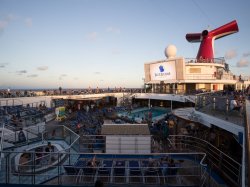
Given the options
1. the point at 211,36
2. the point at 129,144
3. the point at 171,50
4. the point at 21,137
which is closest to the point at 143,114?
the point at 171,50

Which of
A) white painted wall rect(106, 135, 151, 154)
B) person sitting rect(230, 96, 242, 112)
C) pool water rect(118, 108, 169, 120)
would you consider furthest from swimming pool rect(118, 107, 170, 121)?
person sitting rect(230, 96, 242, 112)

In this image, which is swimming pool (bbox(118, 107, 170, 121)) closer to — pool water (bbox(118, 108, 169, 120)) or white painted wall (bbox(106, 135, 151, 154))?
pool water (bbox(118, 108, 169, 120))

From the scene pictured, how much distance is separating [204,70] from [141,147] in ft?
70.0

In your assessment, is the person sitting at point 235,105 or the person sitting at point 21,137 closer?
the person sitting at point 235,105

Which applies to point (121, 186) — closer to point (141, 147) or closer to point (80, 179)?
point (80, 179)

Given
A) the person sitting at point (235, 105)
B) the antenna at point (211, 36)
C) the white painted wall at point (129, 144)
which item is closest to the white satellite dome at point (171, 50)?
the antenna at point (211, 36)

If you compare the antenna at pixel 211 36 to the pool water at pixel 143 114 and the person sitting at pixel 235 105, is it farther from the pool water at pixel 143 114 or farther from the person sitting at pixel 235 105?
the person sitting at pixel 235 105

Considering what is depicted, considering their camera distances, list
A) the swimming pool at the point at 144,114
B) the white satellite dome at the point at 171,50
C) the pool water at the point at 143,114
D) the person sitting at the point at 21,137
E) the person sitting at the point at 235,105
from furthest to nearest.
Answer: the white satellite dome at the point at 171,50 → the pool water at the point at 143,114 → the swimming pool at the point at 144,114 → the person sitting at the point at 21,137 → the person sitting at the point at 235,105

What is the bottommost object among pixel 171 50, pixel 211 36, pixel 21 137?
pixel 21 137

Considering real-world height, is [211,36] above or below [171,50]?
above

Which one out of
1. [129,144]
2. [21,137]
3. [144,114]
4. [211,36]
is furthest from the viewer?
[211,36]

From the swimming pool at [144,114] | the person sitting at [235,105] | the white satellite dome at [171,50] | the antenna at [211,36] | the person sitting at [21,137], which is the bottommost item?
the swimming pool at [144,114]

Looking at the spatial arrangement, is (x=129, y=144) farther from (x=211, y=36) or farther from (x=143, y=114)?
(x=211, y=36)

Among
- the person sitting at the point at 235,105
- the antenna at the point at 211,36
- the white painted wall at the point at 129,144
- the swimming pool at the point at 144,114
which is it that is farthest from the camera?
the antenna at the point at 211,36
